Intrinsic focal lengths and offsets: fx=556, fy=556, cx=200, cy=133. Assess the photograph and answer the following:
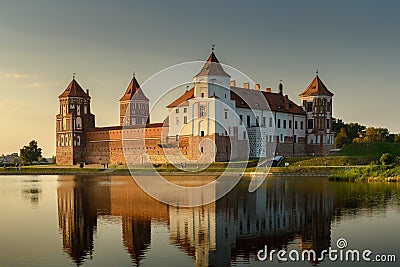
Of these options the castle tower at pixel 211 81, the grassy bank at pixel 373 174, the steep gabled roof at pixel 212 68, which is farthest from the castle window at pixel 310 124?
the grassy bank at pixel 373 174

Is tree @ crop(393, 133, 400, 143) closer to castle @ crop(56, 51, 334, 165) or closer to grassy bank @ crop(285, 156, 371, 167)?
castle @ crop(56, 51, 334, 165)

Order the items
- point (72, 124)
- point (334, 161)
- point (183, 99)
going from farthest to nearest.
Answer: point (72, 124), point (183, 99), point (334, 161)

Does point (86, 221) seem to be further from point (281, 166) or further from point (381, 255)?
point (281, 166)

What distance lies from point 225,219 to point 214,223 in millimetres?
743

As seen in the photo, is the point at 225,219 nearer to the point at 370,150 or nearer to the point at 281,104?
the point at 370,150

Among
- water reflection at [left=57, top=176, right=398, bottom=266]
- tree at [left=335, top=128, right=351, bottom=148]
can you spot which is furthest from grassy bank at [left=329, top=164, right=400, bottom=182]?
tree at [left=335, top=128, right=351, bottom=148]

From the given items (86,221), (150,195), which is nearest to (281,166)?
(150,195)

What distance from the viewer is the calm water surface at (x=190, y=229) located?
11.4 meters

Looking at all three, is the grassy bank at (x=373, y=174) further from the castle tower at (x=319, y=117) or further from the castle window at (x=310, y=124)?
the castle window at (x=310, y=124)

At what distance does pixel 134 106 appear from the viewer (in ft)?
229

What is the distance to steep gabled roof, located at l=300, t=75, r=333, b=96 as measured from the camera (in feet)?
190

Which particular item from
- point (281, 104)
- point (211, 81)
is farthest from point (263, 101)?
point (211, 81)

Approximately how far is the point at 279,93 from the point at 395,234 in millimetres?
49633

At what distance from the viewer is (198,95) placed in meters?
49.8
